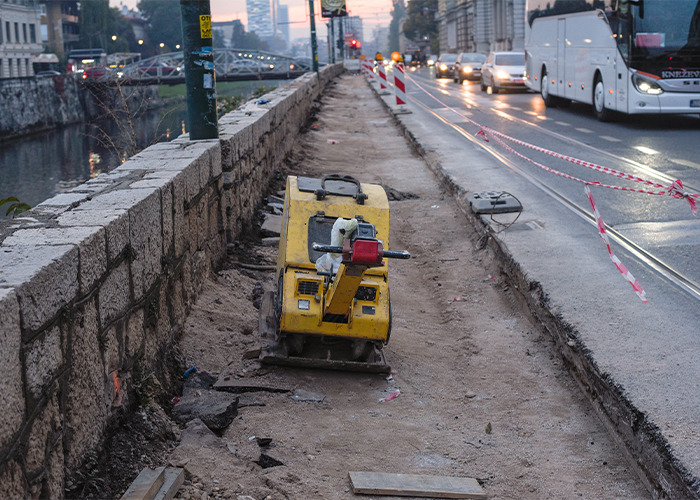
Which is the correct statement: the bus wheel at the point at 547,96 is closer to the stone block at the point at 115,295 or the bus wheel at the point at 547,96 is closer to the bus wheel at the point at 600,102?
the bus wheel at the point at 600,102

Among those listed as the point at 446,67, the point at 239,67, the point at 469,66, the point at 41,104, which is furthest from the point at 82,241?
the point at 239,67

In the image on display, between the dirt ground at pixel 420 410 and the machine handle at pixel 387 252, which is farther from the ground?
the machine handle at pixel 387 252

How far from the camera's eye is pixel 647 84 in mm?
18359

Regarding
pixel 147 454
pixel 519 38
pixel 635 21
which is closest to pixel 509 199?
pixel 147 454

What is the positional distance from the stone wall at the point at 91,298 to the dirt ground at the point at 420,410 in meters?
0.49

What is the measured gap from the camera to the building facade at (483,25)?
7356cm

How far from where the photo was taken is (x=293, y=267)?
19.1 feet

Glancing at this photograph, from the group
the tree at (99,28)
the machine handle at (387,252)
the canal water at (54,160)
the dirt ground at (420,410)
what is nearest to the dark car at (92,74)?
the canal water at (54,160)

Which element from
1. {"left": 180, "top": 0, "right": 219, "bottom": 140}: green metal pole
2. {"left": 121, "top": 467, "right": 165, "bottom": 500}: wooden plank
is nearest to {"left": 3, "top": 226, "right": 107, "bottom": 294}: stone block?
{"left": 121, "top": 467, "right": 165, "bottom": 500}: wooden plank

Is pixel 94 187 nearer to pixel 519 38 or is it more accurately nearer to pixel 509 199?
pixel 509 199

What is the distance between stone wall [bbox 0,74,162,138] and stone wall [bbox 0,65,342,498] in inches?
1552

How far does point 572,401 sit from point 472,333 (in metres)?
A: 1.67

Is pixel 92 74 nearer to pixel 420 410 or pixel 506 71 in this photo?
pixel 506 71

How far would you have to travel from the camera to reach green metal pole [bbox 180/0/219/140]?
796 centimetres
